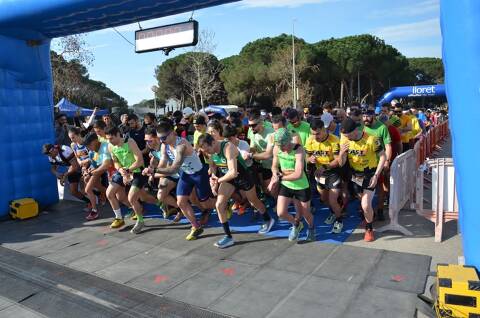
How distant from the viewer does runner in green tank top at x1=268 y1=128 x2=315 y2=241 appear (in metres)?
5.11

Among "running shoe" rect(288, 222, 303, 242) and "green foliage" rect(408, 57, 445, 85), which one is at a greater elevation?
"green foliage" rect(408, 57, 445, 85)

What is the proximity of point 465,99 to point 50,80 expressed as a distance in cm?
764

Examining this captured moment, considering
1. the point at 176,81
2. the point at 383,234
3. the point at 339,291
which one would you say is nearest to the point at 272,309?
the point at 339,291

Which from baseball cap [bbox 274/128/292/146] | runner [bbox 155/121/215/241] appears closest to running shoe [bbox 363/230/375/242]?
baseball cap [bbox 274/128/292/146]

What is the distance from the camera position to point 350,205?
23.8ft

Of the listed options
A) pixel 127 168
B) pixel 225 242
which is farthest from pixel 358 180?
pixel 127 168

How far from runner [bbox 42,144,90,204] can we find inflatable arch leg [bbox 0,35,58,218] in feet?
1.12

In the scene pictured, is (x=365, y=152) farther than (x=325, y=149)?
No

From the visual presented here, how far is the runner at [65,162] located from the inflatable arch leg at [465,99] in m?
6.68

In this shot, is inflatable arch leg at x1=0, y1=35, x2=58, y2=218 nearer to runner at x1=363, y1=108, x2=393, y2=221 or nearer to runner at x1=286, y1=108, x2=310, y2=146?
runner at x1=286, y1=108, x2=310, y2=146

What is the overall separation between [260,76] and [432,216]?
34724mm

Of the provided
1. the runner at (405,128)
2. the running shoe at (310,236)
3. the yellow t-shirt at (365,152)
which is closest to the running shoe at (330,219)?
the running shoe at (310,236)

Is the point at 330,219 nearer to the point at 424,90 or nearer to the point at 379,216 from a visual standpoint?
the point at 379,216

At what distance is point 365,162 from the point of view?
536 centimetres
